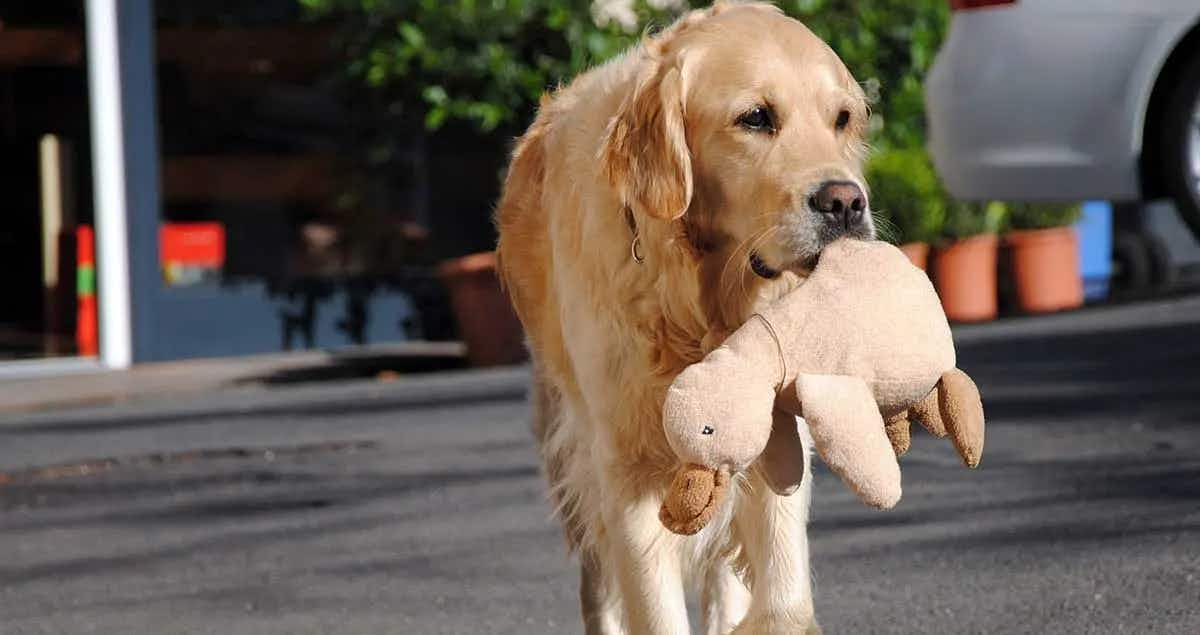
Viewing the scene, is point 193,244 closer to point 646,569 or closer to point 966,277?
point 966,277

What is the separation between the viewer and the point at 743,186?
3.49 m

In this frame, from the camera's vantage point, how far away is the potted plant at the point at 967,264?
12016 mm

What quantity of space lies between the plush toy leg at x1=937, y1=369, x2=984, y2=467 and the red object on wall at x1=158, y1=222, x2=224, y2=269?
31.8ft

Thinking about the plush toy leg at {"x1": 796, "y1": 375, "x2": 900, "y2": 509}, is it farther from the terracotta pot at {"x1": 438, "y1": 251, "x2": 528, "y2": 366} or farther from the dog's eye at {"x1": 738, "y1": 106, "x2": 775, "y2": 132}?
the terracotta pot at {"x1": 438, "y1": 251, "x2": 528, "y2": 366}

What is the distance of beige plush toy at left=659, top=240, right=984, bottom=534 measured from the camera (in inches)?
124

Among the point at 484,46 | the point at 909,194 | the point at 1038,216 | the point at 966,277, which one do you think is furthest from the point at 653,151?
the point at 1038,216

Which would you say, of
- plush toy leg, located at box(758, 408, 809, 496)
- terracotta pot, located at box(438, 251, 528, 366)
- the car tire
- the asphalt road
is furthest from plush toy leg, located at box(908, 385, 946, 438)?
the car tire

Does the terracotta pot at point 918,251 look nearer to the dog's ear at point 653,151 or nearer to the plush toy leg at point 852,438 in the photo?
the dog's ear at point 653,151

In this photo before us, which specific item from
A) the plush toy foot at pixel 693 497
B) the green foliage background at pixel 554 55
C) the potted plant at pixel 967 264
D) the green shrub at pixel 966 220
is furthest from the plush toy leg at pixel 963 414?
the green shrub at pixel 966 220

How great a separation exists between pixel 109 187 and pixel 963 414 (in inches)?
380

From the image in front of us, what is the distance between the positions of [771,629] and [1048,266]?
30.8 feet

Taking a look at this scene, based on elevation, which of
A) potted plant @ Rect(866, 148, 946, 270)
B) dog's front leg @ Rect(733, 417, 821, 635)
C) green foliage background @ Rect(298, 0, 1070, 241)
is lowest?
potted plant @ Rect(866, 148, 946, 270)

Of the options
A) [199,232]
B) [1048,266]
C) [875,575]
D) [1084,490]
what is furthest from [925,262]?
[875,575]

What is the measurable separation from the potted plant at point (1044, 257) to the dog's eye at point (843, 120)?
8770mm
